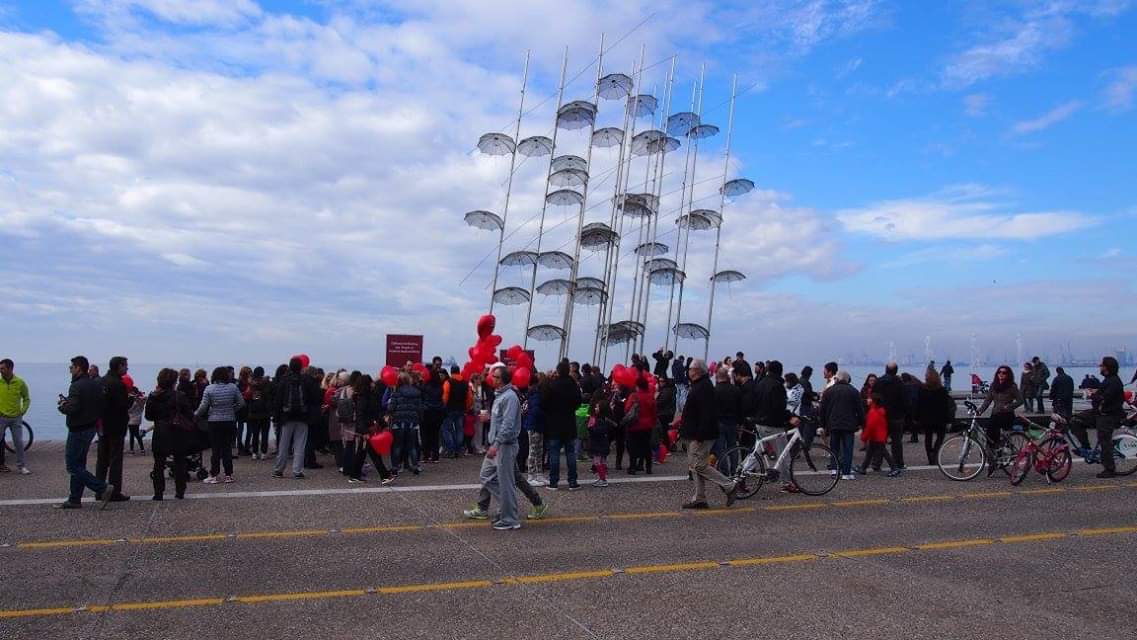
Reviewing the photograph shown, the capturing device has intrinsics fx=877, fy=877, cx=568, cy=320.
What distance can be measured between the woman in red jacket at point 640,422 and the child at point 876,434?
10.8 feet

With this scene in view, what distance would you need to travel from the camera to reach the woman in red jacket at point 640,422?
13414 mm

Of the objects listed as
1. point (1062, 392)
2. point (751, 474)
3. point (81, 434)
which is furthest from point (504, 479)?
point (1062, 392)

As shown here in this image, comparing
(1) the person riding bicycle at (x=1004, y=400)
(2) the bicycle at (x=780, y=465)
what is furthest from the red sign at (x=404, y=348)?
(1) the person riding bicycle at (x=1004, y=400)

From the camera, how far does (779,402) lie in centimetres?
1244

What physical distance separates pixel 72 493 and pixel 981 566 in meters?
9.69

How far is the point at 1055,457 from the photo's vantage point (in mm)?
12609

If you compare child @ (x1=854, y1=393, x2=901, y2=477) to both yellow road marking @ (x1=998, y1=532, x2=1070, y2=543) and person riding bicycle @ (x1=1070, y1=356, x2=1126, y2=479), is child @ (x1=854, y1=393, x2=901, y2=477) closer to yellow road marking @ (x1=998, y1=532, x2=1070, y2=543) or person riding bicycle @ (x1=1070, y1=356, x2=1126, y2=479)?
person riding bicycle @ (x1=1070, y1=356, x2=1126, y2=479)

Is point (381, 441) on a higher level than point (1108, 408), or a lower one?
lower

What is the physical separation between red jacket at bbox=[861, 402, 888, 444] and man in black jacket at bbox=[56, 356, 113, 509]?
34.5 feet

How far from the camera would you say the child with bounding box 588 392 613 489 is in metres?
12.7

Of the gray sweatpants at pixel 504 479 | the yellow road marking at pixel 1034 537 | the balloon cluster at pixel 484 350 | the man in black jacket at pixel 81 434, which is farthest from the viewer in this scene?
the balloon cluster at pixel 484 350

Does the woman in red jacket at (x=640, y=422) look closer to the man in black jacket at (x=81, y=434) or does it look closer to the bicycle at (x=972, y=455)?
the bicycle at (x=972, y=455)

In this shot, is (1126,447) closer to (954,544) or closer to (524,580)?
(954,544)

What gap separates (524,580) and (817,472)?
6255 mm
